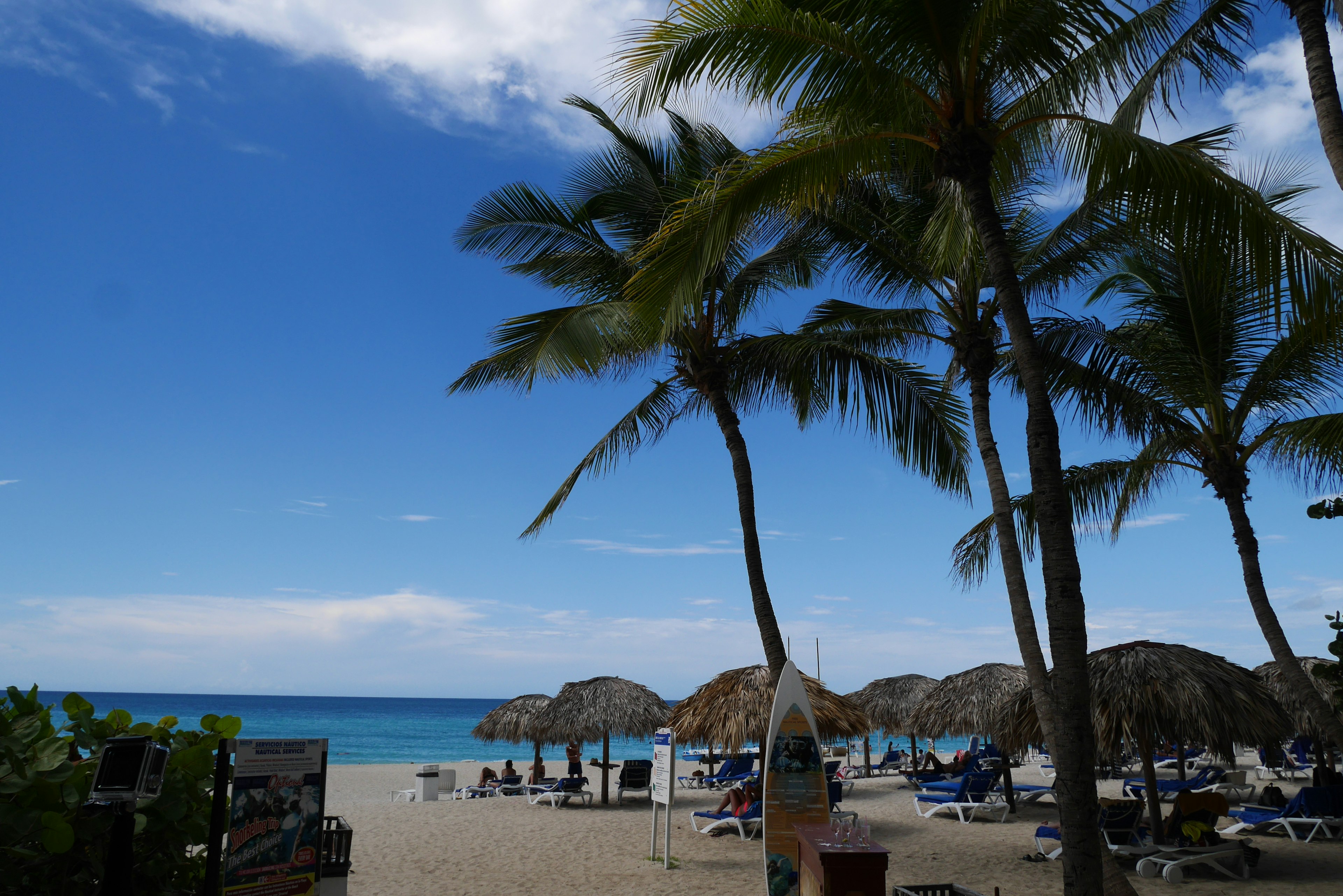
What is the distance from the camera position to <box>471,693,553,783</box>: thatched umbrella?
17.5 metres

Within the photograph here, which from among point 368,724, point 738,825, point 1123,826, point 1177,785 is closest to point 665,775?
point 738,825

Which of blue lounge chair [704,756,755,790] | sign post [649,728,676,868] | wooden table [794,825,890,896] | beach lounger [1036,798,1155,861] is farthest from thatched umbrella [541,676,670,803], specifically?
wooden table [794,825,890,896]

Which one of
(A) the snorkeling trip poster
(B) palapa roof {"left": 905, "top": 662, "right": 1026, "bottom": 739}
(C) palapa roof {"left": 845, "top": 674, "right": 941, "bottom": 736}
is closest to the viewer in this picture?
(A) the snorkeling trip poster

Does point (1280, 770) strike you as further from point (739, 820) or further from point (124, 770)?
point (124, 770)

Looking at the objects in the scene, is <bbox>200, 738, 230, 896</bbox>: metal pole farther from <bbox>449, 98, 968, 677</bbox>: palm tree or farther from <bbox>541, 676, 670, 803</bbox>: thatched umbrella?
<bbox>541, 676, 670, 803</bbox>: thatched umbrella

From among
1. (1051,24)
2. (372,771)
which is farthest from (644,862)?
(372,771)

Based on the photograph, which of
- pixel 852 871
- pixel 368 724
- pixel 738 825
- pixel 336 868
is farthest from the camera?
pixel 368 724

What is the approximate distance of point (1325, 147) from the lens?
6.30 metres

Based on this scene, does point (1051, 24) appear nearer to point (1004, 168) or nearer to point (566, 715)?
point (1004, 168)

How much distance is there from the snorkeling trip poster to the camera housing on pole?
938mm

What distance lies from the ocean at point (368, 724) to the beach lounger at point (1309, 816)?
15.5 meters

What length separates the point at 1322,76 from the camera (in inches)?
257

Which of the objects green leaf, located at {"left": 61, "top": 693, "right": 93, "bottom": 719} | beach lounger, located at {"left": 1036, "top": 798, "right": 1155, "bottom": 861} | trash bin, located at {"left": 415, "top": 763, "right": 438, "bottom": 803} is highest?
green leaf, located at {"left": 61, "top": 693, "right": 93, "bottom": 719}

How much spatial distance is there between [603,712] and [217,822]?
13744 millimetres
